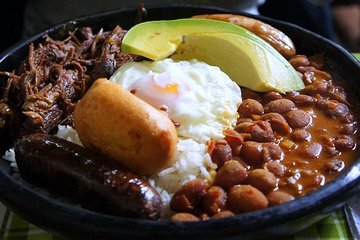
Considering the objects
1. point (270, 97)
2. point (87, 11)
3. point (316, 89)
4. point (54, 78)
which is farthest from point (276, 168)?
point (87, 11)

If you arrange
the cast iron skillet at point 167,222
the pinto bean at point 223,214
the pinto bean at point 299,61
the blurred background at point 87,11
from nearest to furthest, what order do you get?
the cast iron skillet at point 167,222
the pinto bean at point 223,214
the pinto bean at point 299,61
the blurred background at point 87,11

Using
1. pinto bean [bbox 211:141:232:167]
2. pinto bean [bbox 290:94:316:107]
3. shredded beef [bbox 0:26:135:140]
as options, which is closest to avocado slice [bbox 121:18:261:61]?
shredded beef [bbox 0:26:135:140]

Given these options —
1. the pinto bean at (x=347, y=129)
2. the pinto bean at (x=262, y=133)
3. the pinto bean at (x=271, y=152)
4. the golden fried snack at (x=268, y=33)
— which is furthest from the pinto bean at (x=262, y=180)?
the golden fried snack at (x=268, y=33)

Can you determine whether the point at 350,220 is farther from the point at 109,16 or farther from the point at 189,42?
the point at 109,16

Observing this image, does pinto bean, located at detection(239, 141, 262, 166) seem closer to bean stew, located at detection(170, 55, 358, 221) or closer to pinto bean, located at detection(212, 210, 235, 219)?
bean stew, located at detection(170, 55, 358, 221)

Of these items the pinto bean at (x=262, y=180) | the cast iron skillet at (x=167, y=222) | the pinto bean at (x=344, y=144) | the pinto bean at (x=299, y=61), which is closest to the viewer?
the cast iron skillet at (x=167, y=222)

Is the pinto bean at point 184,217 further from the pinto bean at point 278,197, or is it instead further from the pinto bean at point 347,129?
the pinto bean at point 347,129
